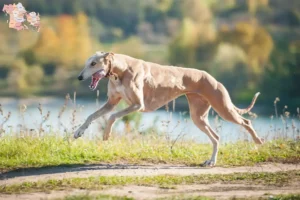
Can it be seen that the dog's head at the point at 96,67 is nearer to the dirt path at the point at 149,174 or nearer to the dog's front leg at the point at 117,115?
the dog's front leg at the point at 117,115

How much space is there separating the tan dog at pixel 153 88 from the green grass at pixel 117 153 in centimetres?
43

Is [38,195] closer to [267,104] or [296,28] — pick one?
[267,104]

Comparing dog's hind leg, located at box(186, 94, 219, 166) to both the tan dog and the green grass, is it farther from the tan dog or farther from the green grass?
the green grass

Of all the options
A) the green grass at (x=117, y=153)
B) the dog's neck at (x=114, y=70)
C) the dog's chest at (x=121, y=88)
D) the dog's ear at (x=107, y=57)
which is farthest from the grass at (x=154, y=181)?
the dog's ear at (x=107, y=57)

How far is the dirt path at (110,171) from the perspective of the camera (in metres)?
9.28

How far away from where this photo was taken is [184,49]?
36938 mm

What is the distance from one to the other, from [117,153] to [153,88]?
1170mm

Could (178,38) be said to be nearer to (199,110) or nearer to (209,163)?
(199,110)

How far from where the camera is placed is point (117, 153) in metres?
10.7

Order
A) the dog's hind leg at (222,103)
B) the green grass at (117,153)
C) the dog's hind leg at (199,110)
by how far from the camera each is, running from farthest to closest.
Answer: the dog's hind leg at (199,110) → the dog's hind leg at (222,103) → the green grass at (117,153)

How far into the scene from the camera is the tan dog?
976 cm

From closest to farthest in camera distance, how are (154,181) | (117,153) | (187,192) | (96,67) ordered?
(187,192) → (154,181) → (96,67) → (117,153)

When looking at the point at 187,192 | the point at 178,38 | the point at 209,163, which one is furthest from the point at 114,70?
the point at 178,38

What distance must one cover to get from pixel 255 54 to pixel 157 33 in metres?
5.25
